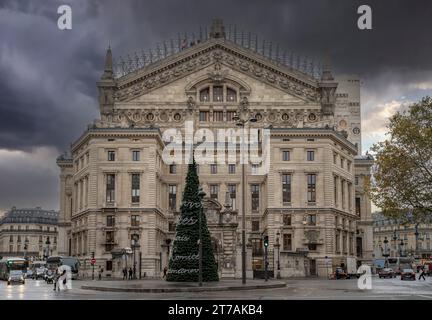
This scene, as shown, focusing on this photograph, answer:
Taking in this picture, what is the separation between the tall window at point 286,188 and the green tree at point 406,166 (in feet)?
121

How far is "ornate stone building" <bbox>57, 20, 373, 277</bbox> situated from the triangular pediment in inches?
6.2

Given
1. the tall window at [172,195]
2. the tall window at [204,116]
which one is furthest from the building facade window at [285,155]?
the tall window at [172,195]

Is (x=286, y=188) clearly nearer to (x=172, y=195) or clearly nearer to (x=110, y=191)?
(x=172, y=195)

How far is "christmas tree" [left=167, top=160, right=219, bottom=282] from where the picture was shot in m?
54.6

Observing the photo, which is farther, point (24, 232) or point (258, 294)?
point (24, 232)

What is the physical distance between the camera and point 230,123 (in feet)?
348

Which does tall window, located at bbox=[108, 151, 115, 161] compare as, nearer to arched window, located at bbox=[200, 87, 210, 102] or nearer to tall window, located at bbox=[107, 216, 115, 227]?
tall window, located at bbox=[107, 216, 115, 227]

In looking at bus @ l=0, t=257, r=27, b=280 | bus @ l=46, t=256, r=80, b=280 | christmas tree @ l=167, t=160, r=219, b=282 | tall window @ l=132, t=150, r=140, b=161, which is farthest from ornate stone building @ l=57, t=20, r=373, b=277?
christmas tree @ l=167, t=160, r=219, b=282

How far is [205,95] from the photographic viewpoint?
352 ft

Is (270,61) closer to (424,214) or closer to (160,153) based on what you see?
(160,153)

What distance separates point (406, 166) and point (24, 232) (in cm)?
14986

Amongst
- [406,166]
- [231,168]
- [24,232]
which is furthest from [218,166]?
[24,232]

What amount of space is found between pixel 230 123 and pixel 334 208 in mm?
20964
